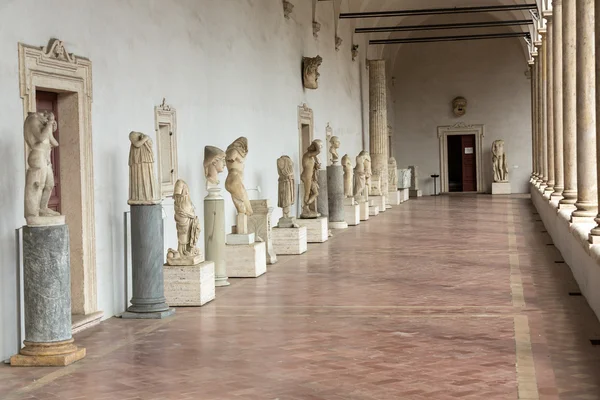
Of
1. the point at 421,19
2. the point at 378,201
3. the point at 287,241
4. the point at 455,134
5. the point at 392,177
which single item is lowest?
the point at 287,241

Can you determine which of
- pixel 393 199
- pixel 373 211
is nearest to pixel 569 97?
pixel 373 211

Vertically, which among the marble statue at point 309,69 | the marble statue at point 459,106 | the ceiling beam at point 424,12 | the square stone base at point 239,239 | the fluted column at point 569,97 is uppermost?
the ceiling beam at point 424,12

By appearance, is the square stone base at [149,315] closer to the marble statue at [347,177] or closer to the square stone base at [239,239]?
the square stone base at [239,239]

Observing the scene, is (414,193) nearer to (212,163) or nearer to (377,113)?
(377,113)

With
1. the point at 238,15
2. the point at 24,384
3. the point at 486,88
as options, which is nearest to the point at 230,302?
the point at 24,384

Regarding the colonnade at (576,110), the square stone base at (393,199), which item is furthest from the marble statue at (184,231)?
the square stone base at (393,199)

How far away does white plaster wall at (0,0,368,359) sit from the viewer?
7777mm

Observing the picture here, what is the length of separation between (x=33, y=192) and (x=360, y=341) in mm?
2920

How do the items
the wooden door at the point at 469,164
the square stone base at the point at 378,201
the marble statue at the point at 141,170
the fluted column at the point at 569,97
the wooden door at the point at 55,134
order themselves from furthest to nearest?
the wooden door at the point at 469,164
the square stone base at the point at 378,201
the fluted column at the point at 569,97
the marble statue at the point at 141,170
the wooden door at the point at 55,134

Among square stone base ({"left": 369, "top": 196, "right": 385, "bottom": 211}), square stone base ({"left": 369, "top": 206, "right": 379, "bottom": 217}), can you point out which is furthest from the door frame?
square stone base ({"left": 369, "top": 206, "right": 379, "bottom": 217})

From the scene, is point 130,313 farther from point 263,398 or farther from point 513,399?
point 513,399

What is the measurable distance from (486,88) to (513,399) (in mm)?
32212

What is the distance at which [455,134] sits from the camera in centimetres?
3772

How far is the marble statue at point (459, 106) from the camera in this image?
121 ft
